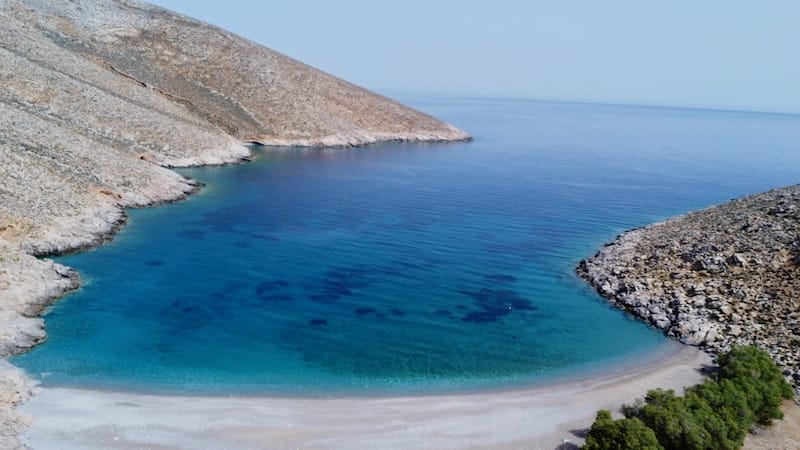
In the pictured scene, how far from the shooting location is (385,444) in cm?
2361

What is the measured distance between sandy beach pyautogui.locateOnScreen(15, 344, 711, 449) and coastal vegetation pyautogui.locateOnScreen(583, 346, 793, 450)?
2468 mm

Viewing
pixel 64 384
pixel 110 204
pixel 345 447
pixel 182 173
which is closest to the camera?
pixel 345 447

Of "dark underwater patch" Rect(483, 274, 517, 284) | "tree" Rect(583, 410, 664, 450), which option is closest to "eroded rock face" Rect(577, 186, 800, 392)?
"dark underwater patch" Rect(483, 274, 517, 284)

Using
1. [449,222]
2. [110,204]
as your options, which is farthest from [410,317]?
[110,204]

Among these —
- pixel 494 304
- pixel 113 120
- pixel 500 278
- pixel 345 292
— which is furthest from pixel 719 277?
pixel 113 120

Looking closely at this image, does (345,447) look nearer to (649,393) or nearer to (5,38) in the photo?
(649,393)

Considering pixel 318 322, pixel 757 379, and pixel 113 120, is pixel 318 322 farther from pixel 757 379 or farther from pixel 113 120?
pixel 113 120

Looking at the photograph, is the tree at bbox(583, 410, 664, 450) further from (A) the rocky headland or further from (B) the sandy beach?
(A) the rocky headland

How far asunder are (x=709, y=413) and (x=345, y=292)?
2284 centimetres

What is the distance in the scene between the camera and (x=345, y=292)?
39.2 metres

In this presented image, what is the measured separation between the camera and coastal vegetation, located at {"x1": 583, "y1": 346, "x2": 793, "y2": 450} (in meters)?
22.1

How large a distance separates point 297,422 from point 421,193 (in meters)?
50.7

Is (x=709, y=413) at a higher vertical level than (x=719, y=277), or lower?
lower

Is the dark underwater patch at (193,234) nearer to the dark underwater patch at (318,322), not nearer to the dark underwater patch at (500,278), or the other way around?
the dark underwater patch at (318,322)
